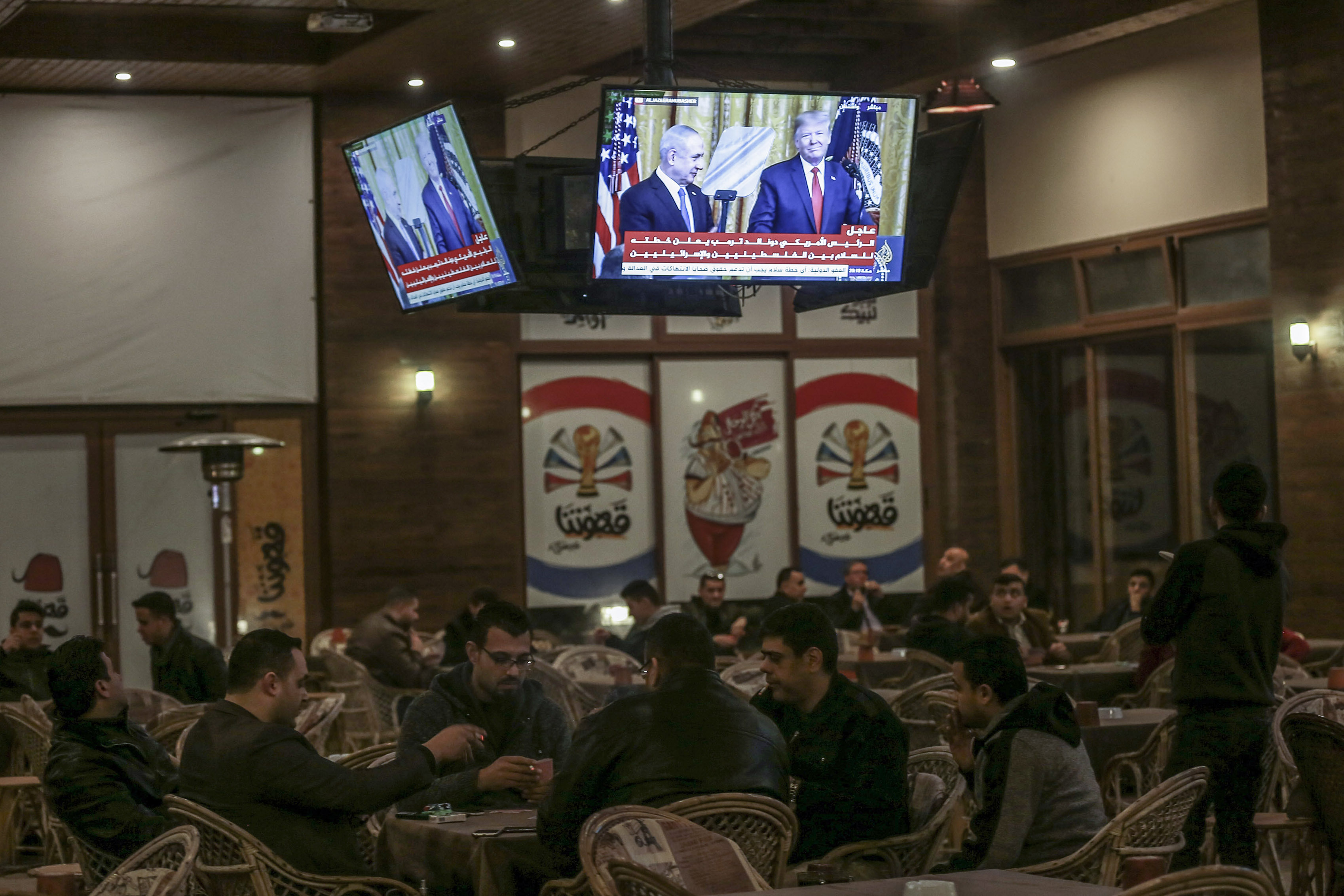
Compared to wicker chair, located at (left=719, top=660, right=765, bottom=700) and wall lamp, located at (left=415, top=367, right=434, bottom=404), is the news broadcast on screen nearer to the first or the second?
wicker chair, located at (left=719, top=660, right=765, bottom=700)

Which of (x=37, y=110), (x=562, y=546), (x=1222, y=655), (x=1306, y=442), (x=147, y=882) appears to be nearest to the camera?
(x=147, y=882)

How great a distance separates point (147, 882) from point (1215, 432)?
10656 mm

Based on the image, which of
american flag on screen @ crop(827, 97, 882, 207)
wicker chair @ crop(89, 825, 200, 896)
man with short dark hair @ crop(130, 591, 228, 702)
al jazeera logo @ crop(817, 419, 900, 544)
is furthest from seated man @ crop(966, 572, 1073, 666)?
wicker chair @ crop(89, 825, 200, 896)

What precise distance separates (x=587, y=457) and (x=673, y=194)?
6916 mm

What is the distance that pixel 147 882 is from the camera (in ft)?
11.4

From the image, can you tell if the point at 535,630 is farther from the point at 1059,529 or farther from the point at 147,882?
the point at 147,882

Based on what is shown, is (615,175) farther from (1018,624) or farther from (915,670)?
(1018,624)

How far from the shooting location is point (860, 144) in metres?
7.04

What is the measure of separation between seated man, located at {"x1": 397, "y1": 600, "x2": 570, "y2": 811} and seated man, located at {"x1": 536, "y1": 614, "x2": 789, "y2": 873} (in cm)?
79

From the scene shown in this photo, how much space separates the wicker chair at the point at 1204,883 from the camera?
296 cm

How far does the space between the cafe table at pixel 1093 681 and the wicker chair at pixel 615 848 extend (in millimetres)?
4854

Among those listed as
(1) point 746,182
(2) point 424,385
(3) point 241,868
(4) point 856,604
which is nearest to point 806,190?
(1) point 746,182

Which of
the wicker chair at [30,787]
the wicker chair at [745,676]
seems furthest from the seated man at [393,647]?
the wicker chair at [745,676]

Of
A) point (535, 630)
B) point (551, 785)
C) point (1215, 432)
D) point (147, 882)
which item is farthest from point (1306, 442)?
point (147, 882)
